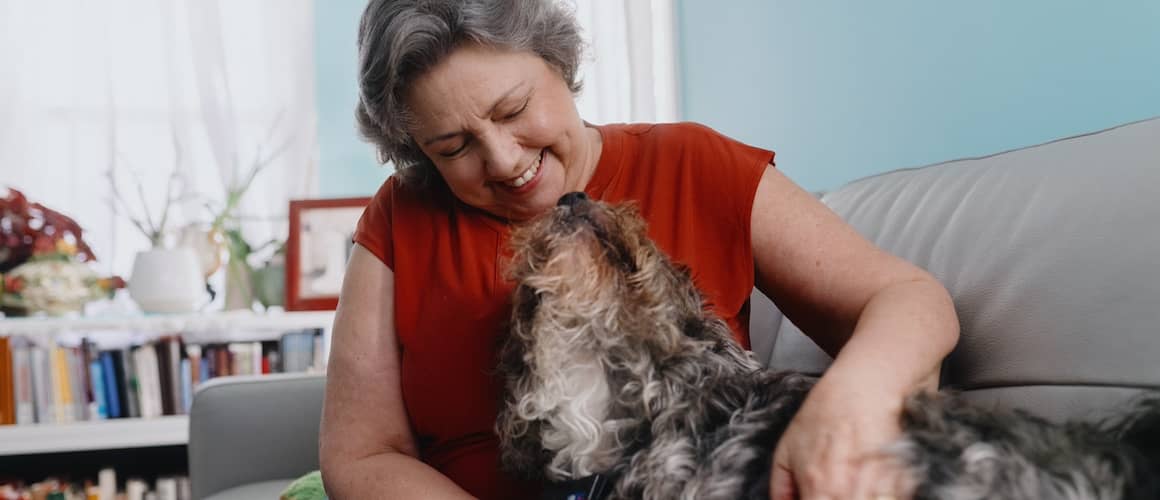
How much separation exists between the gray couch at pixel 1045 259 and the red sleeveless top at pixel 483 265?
11.8 inches

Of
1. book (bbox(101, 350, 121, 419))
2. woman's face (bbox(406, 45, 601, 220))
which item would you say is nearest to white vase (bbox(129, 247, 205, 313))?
book (bbox(101, 350, 121, 419))

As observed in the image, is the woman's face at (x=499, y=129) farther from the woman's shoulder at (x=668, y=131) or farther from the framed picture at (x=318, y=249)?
the framed picture at (x=318, y=249)

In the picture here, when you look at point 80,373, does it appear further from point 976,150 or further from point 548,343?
point 976,150

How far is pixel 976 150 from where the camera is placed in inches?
76.0

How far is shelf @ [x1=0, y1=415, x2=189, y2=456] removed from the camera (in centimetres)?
331

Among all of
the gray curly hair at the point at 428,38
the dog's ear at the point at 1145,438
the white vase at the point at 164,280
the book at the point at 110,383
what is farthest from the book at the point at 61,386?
the dog's ear at the point at 1145,438

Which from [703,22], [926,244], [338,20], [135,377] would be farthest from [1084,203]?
[338,20]

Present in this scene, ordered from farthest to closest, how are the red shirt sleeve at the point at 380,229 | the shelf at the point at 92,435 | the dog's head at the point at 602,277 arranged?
the shelf at the point at 92,435 → the red shirt sleeve at the point at 380,229 → the dog's head at the point at 602,277

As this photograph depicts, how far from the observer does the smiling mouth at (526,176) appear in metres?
1.47

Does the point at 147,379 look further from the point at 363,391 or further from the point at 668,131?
the point at 668,131

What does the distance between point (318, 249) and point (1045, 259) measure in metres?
3.02

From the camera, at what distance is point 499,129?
4.67 feet

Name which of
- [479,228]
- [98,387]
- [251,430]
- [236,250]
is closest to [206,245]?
[236,250]

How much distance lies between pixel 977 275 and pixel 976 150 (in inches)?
26.2
